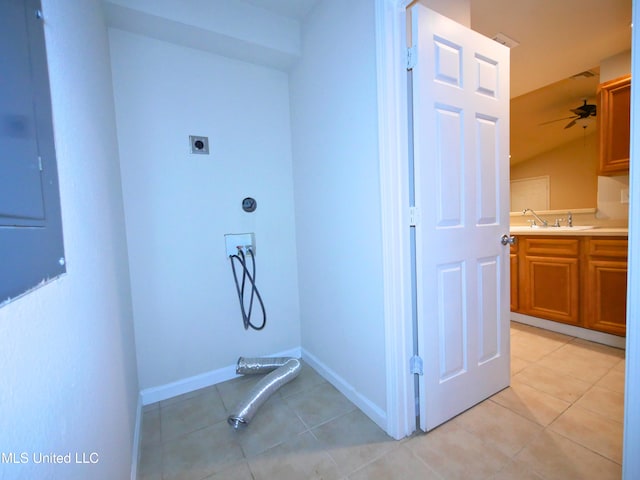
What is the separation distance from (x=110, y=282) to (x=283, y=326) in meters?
1.40

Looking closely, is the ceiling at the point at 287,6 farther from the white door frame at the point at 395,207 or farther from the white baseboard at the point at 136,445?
the white baseboard at the point at 136,445

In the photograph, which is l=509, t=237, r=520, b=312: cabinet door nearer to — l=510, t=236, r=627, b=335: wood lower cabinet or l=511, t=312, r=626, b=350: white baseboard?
l=510, t=236, r=627, b=335: wood lower cabinet

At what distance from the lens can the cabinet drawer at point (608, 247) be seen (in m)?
2.13

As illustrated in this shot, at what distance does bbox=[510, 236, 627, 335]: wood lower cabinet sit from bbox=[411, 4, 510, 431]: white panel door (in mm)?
1237

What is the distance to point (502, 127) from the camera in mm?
1646

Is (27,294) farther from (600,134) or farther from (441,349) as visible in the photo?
(600,134)

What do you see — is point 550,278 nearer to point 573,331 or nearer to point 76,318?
point 573,331

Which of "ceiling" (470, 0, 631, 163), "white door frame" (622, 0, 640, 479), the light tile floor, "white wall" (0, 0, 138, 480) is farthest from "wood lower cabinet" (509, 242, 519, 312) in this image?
"white wall" (0, 0, 138, 480)

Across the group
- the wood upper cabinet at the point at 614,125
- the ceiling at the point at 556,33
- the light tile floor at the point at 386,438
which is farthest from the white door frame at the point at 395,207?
the wood upper cabinet at the point at 614,125

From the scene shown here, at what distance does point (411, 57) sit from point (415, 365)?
1.55 m

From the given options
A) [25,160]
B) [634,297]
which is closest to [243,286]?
[25,160]

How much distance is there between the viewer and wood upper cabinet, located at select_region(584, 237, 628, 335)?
2.15 metres

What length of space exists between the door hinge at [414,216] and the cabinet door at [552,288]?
208 cm

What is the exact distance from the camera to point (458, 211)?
1.47 metres
